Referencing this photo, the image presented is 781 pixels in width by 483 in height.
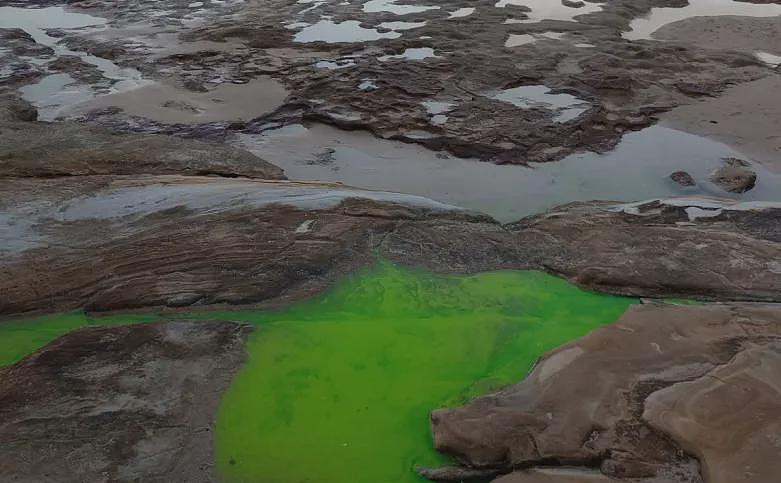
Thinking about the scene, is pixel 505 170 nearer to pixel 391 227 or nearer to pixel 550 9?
pixel 391 227

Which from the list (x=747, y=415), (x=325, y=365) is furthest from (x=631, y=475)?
(x=325, y=365)

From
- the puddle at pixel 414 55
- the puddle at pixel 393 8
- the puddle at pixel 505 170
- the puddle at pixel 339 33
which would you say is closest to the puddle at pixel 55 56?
the puddle at pixel 505 170


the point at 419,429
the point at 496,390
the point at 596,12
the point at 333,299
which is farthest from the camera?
the point at 596,12

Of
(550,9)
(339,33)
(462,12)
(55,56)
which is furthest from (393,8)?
(55,56)

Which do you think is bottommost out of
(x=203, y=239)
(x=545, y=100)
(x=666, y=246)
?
(x=666, y=246)

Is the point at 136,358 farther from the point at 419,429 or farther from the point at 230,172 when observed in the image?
the point at 230,172

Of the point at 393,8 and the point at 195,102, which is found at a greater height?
the point at 393,8
